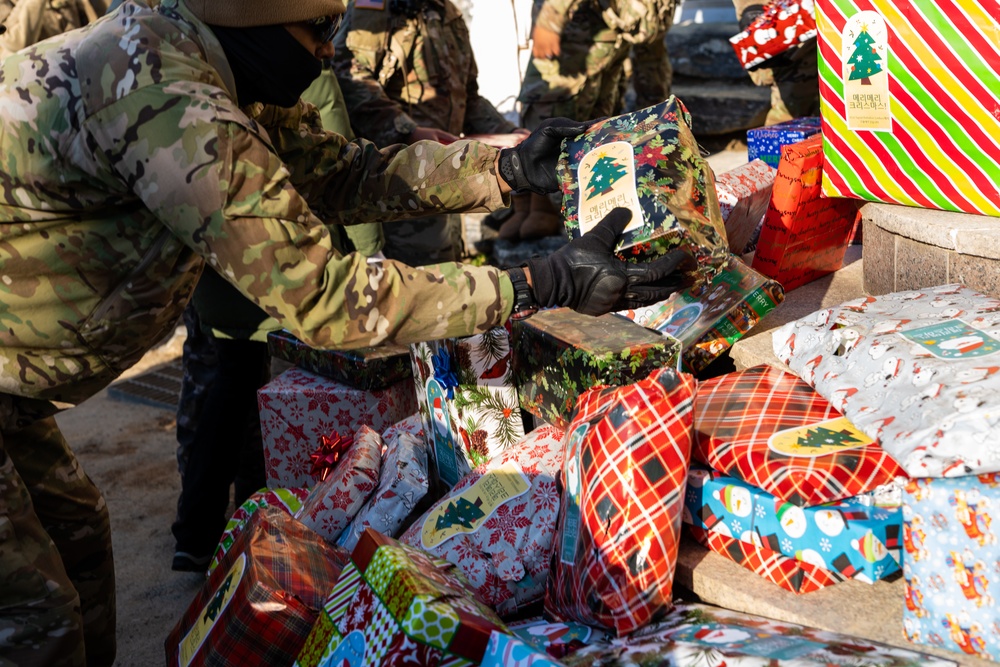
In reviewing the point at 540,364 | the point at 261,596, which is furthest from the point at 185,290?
the point at 540,364

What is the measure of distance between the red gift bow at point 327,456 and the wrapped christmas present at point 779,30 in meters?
1.94

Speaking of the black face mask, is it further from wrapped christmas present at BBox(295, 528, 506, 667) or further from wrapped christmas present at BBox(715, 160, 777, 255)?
wrapped christmas present at BBox(715, 160, 777, 255)

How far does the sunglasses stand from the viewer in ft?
6.53

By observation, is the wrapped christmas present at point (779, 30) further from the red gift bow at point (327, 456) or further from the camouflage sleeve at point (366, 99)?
the red gift bow at point (327, 456)

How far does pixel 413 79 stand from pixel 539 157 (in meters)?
2.64

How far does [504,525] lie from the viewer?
200 centimetres

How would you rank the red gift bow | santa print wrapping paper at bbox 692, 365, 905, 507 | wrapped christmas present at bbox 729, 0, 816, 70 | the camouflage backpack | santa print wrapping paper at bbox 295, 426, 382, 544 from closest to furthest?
santa print wrapping paper at bbox 692, 365, 905, 507 → santa print wrapping paper at bbox 295, 426, 382, 544 → the red gift bow → wrapped christmas present at bbox 729, 0, 816, 70 → the camouflage backpack

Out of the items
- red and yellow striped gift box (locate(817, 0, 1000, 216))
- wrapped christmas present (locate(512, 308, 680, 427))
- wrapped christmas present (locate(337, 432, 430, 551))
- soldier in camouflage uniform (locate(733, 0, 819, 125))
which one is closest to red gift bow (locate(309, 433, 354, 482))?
wrapped christmas present (locate(337, 432, 430, 551))

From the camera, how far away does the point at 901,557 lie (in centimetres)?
162

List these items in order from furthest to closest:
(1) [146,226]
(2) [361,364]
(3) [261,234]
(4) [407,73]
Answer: (4) [407,73], (2) [361,364], (1) [146,226], (3) [261,234]

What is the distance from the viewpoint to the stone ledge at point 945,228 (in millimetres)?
2037

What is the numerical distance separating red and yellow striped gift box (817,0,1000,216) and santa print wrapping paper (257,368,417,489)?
1.41 meters

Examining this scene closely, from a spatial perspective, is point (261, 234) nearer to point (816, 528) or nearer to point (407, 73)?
point (816, 528)

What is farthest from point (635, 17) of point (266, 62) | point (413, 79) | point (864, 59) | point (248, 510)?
point (248, 510)
